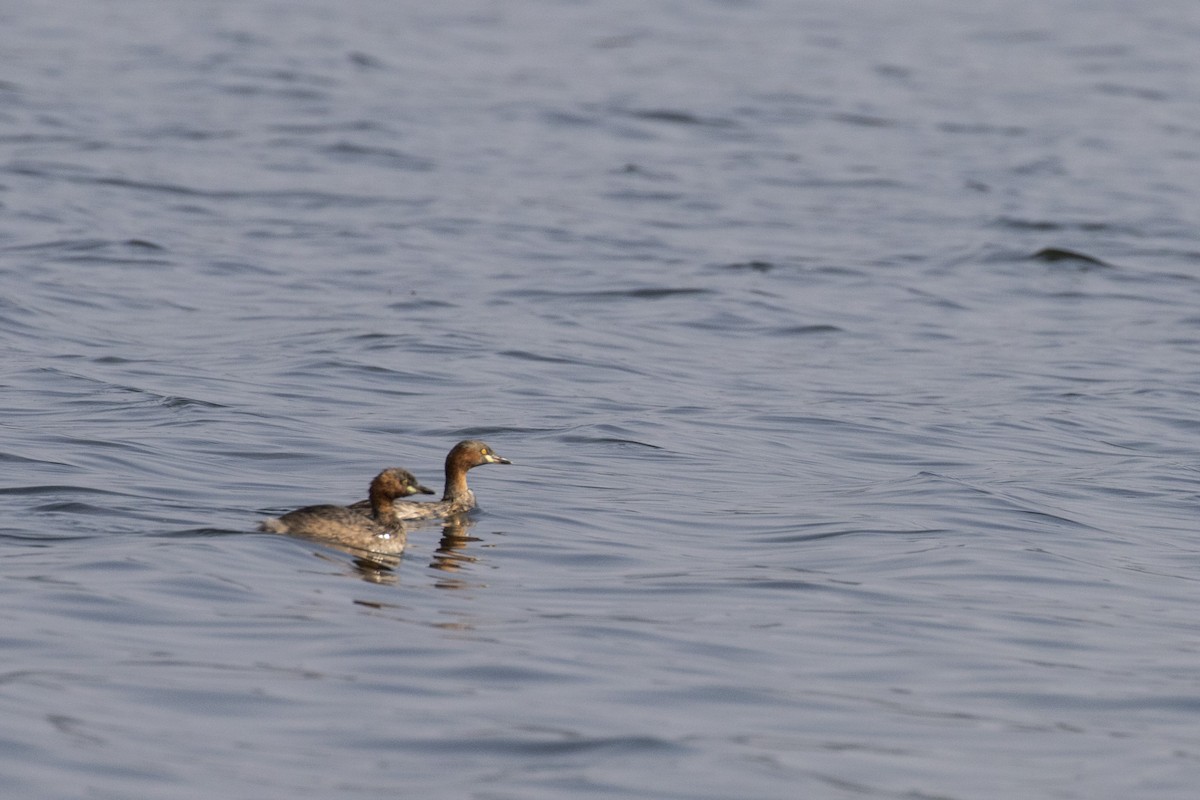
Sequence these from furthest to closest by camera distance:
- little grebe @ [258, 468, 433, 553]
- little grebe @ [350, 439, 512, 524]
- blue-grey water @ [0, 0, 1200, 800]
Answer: little grebe @ [350, 439, 512, 524]
little grebe @ [258, 468, 433, 553]
blue-grey water @ [0, 0, 1200, 800]

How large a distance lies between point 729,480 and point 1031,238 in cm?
1406

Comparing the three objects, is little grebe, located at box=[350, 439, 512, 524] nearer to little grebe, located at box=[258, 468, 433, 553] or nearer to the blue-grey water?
the blue-grey water

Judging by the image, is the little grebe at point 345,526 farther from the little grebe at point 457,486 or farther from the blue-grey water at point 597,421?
the little grebe at point 457,486

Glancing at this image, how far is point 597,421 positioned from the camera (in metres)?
16.5

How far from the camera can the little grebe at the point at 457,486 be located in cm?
1357

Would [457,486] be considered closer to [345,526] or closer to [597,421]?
[345,526]

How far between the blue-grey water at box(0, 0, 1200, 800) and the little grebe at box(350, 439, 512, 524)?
0.86 ft

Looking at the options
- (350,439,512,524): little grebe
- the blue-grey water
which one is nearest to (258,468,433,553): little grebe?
the blue-grey water

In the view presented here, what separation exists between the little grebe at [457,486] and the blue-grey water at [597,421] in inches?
10.3

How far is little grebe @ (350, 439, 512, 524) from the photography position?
13.6 metres

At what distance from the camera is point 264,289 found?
21984 mm

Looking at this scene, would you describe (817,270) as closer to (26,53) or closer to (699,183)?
(699,183)

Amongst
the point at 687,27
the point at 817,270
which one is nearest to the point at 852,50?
the point at 687,27

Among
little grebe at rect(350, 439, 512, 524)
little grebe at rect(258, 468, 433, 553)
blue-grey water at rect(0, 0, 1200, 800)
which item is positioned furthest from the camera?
little grebe at rect(350, 439, 512, 524)
